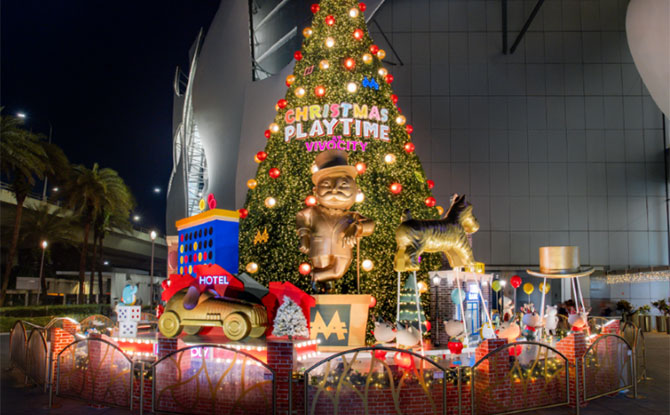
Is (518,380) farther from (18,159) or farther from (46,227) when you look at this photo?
(46,227)

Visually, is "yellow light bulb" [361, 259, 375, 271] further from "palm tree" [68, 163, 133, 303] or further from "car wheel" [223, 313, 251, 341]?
"palm tree" [68, 163, 133, 303]

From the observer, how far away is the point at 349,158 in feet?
44.7

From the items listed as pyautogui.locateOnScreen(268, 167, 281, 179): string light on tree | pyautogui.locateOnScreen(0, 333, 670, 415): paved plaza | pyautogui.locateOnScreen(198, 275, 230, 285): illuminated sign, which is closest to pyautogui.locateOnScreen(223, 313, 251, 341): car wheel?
pyautogui.locateOnScreen(198, 275, 230, 285): illuminated sign

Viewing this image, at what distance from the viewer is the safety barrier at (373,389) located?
7391 mm

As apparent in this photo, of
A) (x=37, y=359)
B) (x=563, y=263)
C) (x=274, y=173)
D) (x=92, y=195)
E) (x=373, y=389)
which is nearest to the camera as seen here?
(x=373, y=389)

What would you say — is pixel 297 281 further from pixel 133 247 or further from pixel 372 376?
pixel 133 247

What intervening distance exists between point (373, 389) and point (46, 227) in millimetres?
32761

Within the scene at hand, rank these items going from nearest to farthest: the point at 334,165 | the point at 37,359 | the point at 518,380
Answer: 1. the point at 518,380
2. the point at 37,359
3. the point at 334,165

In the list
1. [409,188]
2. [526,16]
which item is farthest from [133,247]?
[409,188]

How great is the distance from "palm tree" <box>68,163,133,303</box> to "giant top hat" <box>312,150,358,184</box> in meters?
24.9

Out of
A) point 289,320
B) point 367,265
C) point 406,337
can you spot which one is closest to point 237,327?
point 289,320

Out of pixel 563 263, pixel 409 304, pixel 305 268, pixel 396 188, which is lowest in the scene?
pixel 409 304

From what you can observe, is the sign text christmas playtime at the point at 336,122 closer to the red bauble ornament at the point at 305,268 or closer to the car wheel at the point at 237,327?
the red bauble ornament at the point at 305,268

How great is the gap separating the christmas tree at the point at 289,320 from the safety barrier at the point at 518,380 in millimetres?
3581
